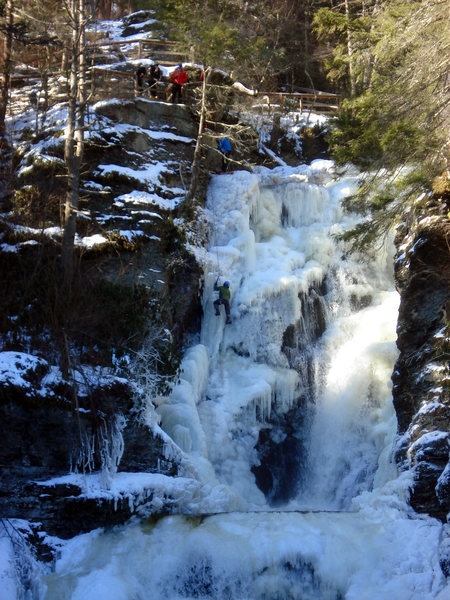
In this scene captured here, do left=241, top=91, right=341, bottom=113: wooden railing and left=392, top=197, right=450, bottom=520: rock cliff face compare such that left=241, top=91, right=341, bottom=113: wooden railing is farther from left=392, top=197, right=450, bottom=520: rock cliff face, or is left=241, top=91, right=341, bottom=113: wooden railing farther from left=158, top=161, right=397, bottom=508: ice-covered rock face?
left=392, top=197, right=450, bottom=520: rock cliff face

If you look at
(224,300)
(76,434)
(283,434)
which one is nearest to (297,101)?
(224,300)

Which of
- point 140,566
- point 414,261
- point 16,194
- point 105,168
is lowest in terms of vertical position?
point 140,566

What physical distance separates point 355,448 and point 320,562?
3973mm

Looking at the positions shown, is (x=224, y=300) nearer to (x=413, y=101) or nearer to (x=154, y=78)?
(x=413, y=101)

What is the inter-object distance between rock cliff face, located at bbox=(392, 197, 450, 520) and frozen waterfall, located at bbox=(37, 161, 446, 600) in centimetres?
42

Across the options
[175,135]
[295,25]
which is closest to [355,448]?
[175,135]

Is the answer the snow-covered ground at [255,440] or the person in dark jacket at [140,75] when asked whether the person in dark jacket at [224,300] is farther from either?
the person in dark jacket at [140,75]

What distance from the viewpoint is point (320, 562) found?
833cm

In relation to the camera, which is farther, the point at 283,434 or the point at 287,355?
the point at 287,355

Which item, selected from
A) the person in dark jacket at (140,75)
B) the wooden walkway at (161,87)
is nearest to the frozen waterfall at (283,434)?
the wooden walkway at (161,87)

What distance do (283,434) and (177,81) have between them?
11.1 m

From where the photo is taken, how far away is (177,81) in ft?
58.3

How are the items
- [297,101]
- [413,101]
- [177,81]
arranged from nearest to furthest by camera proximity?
[413,101], [177,81], [297,101]

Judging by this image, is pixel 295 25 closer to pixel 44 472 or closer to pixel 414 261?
pixel 414 261
